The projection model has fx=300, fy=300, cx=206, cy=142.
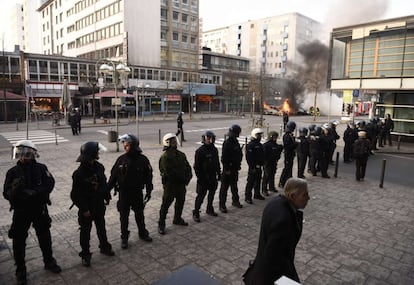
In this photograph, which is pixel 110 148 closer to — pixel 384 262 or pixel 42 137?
pixel 42 137

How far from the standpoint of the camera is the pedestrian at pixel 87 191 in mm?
4309

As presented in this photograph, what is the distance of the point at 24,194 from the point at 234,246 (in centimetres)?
332

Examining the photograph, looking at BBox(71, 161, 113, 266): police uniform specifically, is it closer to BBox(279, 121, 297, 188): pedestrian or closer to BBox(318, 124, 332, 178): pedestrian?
BBox(279, 121, 297, 188): pedestrian

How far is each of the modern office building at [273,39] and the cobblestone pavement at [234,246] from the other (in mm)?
67639

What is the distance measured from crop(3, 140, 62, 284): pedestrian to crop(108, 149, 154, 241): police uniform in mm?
1034

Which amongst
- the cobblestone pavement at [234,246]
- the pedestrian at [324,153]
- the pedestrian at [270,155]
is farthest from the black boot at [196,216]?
the pedestrian at [324,153]

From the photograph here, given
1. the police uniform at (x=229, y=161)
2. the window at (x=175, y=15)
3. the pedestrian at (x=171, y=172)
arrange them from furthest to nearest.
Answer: the window at (x=175, y=15), the police uniform at (x=229, y=161), the pedestrian at (x=171, y=172)

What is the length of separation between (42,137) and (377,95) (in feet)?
75.8

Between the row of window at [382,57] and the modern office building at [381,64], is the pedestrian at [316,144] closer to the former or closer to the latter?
the modern office building at [381,64]

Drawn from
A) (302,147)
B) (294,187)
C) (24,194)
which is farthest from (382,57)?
(24,194)

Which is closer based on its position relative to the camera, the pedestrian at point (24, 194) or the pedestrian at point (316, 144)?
the pedestrian at point (24, 194)

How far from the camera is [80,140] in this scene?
709 inches

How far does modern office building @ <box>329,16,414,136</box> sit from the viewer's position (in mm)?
17891

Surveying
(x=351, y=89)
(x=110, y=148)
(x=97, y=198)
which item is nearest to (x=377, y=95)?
(x=351, y=89)
